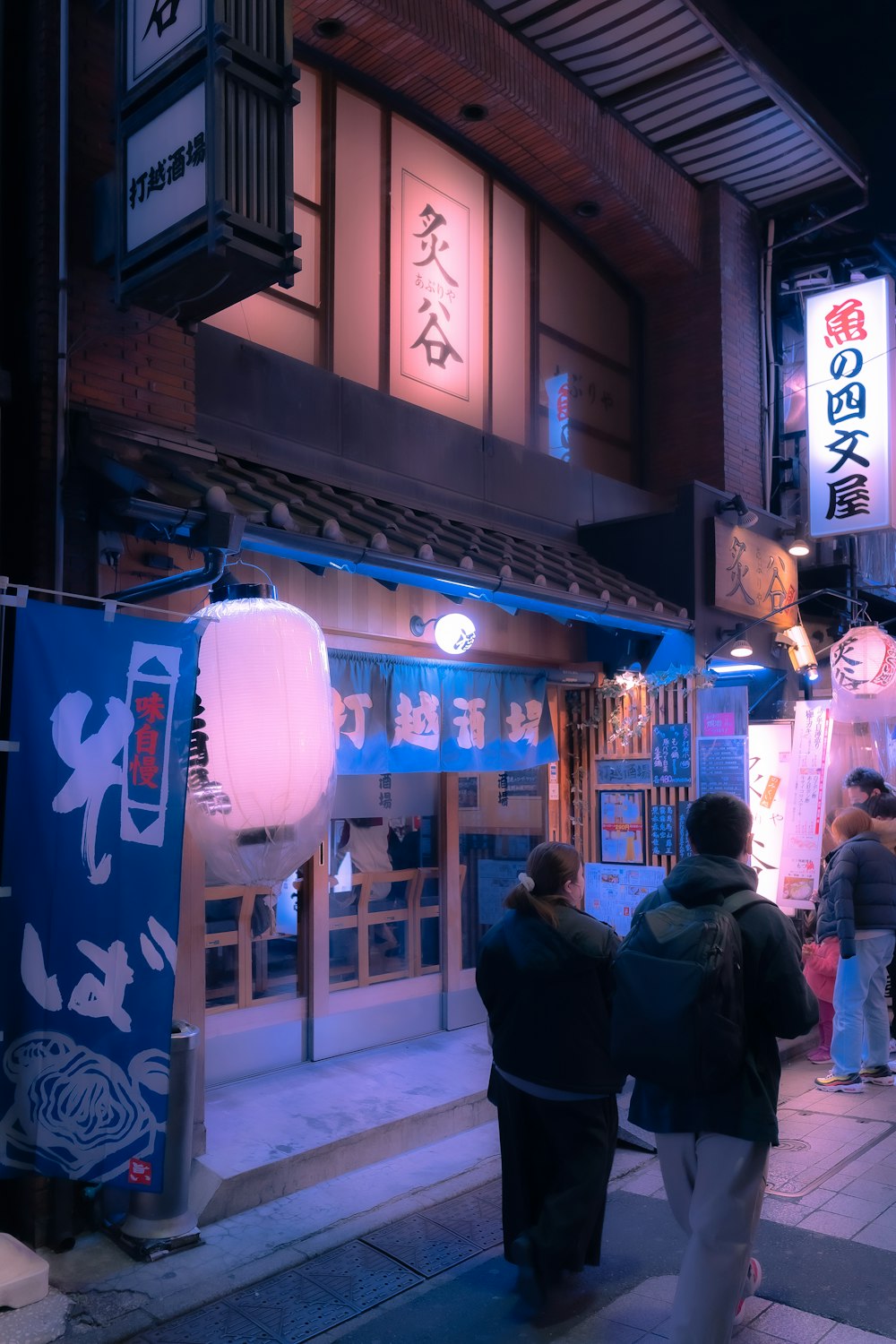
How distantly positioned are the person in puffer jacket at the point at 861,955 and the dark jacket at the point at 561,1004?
13.8 ft

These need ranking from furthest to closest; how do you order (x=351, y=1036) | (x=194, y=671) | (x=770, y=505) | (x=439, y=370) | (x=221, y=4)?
(x=770, y=505) < (x=439, y=370) < (x=351, y=1036) < (x=221, y=4) < (x=194, y=671)

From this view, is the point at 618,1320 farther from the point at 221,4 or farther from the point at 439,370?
the point at 439,370

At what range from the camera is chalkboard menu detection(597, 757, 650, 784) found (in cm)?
1028

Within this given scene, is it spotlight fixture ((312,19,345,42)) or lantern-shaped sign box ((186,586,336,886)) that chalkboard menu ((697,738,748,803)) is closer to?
lantern-shaped sign box ((186,586,336,886))

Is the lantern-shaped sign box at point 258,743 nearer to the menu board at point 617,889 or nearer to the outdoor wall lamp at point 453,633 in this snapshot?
the outdoor wall lamp at point 453,633

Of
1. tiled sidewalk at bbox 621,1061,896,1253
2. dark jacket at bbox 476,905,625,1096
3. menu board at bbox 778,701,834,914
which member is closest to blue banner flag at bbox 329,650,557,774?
menu board at bbox 778,701,834,914

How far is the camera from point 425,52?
9570mm

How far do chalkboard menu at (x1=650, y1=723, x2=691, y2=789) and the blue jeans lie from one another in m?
2.14

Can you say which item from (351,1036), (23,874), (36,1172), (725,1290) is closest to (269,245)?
(23,874)

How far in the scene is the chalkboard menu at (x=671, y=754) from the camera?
9.84 m

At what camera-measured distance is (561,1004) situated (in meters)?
5.18

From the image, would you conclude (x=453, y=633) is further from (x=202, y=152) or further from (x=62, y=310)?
(x=202, y=152)

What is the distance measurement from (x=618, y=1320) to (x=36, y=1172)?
291 cm

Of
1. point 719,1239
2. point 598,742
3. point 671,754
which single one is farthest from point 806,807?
point 719,1239
